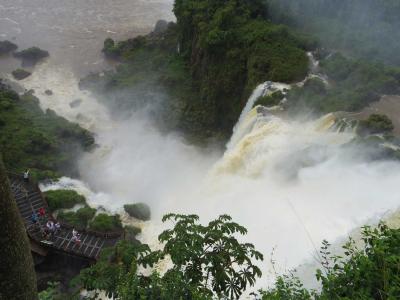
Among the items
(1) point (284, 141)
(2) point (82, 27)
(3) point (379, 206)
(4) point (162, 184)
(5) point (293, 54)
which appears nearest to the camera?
(3) point (379, 206)

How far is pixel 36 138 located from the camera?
85.9 ft

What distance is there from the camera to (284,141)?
65.0ft

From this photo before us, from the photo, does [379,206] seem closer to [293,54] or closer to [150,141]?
[293,54]

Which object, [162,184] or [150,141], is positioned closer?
[162,184]

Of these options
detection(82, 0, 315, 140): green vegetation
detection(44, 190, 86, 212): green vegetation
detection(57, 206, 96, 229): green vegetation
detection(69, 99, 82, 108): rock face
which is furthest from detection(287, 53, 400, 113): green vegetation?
detection(69, 99, 82, 108): rock face

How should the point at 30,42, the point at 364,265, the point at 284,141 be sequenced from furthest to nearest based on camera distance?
the point at 30,42
the point at 284,141
the point at 364,265

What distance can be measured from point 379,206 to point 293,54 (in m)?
13.9

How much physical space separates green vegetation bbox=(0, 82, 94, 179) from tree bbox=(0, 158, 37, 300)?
18.1m

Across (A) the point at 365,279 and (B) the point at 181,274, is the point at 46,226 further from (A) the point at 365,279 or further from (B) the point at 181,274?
(A) the point at 365,279

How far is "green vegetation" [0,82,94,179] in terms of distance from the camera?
24.8 metres

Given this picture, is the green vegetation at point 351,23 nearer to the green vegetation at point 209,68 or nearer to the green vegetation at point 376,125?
the green vegetation at point 209,68

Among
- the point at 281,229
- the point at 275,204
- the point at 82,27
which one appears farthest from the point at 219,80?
the point at 82,27

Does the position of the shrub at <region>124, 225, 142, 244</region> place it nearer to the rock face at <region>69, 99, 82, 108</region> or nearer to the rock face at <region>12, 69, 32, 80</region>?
the rock face at <region>69, 99, 82, 108</region>

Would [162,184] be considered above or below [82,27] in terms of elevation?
below
